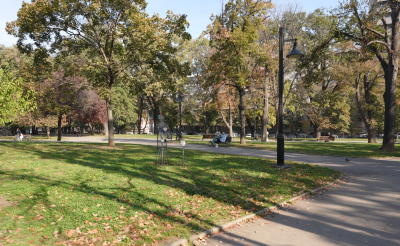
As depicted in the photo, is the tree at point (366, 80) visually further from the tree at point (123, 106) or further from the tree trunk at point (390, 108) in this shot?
the tree at point (123, 106)

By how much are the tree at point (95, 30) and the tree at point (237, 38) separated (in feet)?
20.0

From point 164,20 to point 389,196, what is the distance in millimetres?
13822

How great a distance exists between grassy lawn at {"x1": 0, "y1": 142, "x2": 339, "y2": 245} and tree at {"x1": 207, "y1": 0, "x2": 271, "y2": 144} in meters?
12.2

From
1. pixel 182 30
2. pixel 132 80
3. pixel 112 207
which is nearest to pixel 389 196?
pixel 112 207

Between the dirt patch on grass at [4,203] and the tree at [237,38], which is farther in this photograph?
the tree at [237,38]

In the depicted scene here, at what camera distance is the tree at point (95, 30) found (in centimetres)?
1422

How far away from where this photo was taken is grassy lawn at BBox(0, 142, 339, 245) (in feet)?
14.9

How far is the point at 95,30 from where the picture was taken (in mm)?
15672

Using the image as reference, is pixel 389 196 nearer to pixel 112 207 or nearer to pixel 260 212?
pixel 260 212

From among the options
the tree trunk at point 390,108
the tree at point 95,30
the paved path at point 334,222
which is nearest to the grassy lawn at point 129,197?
the paved path at point 334,222

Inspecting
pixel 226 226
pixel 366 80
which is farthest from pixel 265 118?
pixel 226 226

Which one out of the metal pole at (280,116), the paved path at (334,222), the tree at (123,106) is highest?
the tree at (123,106)

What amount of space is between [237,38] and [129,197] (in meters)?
17.1

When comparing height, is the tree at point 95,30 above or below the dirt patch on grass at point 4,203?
above
